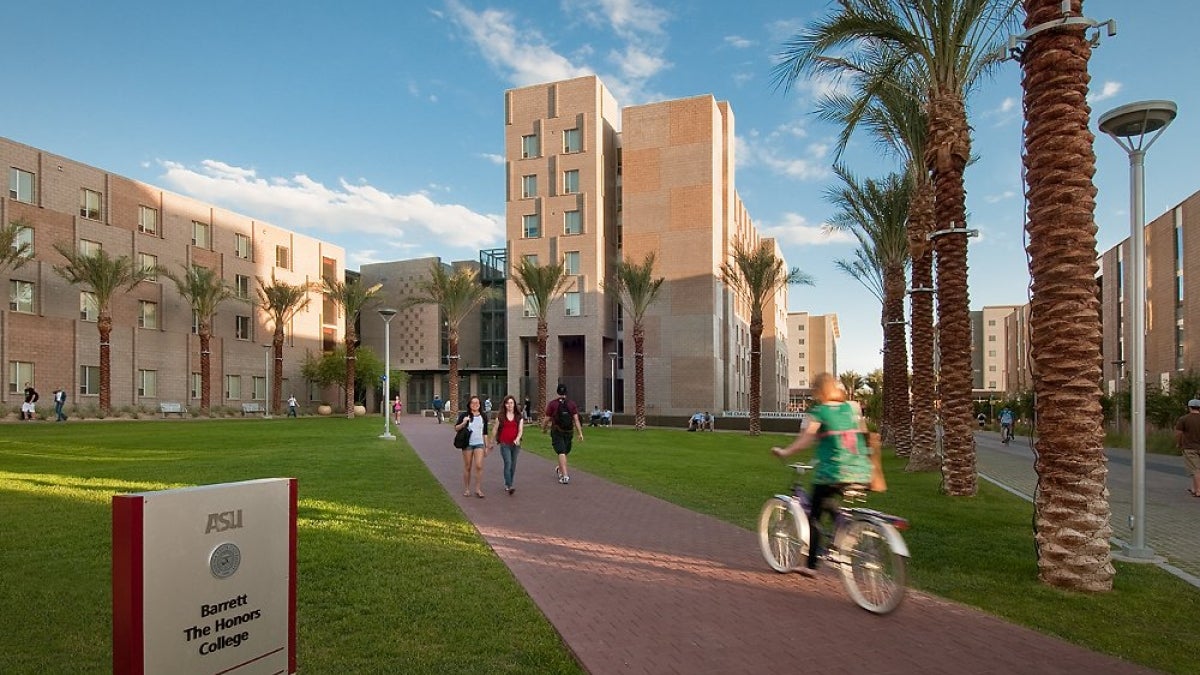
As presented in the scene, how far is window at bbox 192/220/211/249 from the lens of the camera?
173 ft

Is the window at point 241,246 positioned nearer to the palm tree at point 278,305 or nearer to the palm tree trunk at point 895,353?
the palm tree at point 278,305

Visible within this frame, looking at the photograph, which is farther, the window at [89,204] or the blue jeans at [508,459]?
the window at [89,204]

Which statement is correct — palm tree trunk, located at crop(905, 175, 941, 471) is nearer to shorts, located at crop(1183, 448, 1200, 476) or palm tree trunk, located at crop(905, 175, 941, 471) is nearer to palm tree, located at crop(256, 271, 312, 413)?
shorts, located at crop(1183, 448, 1200, 476)

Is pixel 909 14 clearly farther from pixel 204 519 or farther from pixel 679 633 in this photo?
pixel 204 519

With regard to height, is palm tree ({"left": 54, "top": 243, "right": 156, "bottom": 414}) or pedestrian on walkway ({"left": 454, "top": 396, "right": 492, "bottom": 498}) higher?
palm tree ({"left": 54, "top": 243, "right": 156, "bottom": 414})

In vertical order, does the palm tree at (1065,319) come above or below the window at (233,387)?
above

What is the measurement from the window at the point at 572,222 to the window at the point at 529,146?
5775 millimetres

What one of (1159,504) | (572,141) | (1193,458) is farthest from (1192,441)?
(572,141)

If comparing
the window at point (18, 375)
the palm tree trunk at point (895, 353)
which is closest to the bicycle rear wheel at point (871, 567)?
the palm tree trunk at point (895, 353)

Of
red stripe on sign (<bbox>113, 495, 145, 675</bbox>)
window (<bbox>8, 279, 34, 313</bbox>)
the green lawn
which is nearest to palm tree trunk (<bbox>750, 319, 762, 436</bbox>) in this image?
the green lawn

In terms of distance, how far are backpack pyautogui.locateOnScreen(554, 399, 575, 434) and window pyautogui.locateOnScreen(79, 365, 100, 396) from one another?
41.6 meters

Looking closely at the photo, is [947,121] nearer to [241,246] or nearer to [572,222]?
[572,222]

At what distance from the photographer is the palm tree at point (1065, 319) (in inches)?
254

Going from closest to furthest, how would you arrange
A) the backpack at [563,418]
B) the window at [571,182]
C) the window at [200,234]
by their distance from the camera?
the backpack at [563,418]
the window at [200,234]
the window at [571,182]
